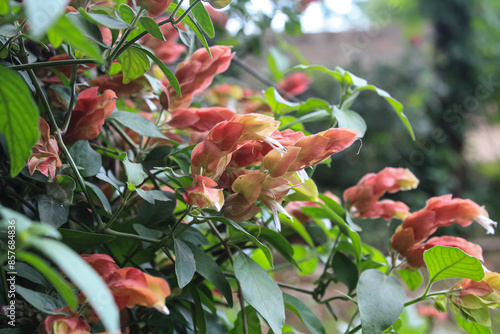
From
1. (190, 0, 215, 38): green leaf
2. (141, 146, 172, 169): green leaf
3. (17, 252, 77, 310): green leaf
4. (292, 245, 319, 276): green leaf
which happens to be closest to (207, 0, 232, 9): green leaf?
(190, 0, 215, 38): green leaf

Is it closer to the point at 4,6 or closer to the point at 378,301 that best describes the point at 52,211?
the point at 4,6

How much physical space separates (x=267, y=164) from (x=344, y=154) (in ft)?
10.1

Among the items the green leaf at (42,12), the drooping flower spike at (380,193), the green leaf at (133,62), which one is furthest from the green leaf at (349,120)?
the green leaf at (42,12)

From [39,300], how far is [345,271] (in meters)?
0.30

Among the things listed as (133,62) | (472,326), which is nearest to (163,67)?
(133,62)

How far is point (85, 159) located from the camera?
340 millimetres

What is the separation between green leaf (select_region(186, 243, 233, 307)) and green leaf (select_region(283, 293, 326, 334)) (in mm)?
84

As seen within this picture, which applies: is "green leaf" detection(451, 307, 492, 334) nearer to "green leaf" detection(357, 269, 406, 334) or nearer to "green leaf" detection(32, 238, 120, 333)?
"green leaf" detection(357, 269, 406, 334)

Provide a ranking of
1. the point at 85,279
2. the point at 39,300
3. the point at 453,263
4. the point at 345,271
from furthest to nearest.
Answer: the point at 345,271, the point at 453,263, the point at 39,300, the point at 85,279

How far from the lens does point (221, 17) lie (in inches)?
49.1

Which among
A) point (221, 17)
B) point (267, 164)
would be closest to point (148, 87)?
point (267, 164)

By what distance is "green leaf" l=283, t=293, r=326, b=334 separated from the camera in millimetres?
411

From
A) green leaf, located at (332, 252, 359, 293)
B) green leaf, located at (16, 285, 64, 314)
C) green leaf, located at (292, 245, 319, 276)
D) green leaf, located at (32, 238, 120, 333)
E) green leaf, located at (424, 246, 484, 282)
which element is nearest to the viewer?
green leaf, located at (32, 238, 120, 333)

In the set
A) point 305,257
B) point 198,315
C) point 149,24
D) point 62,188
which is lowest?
point 305,257
